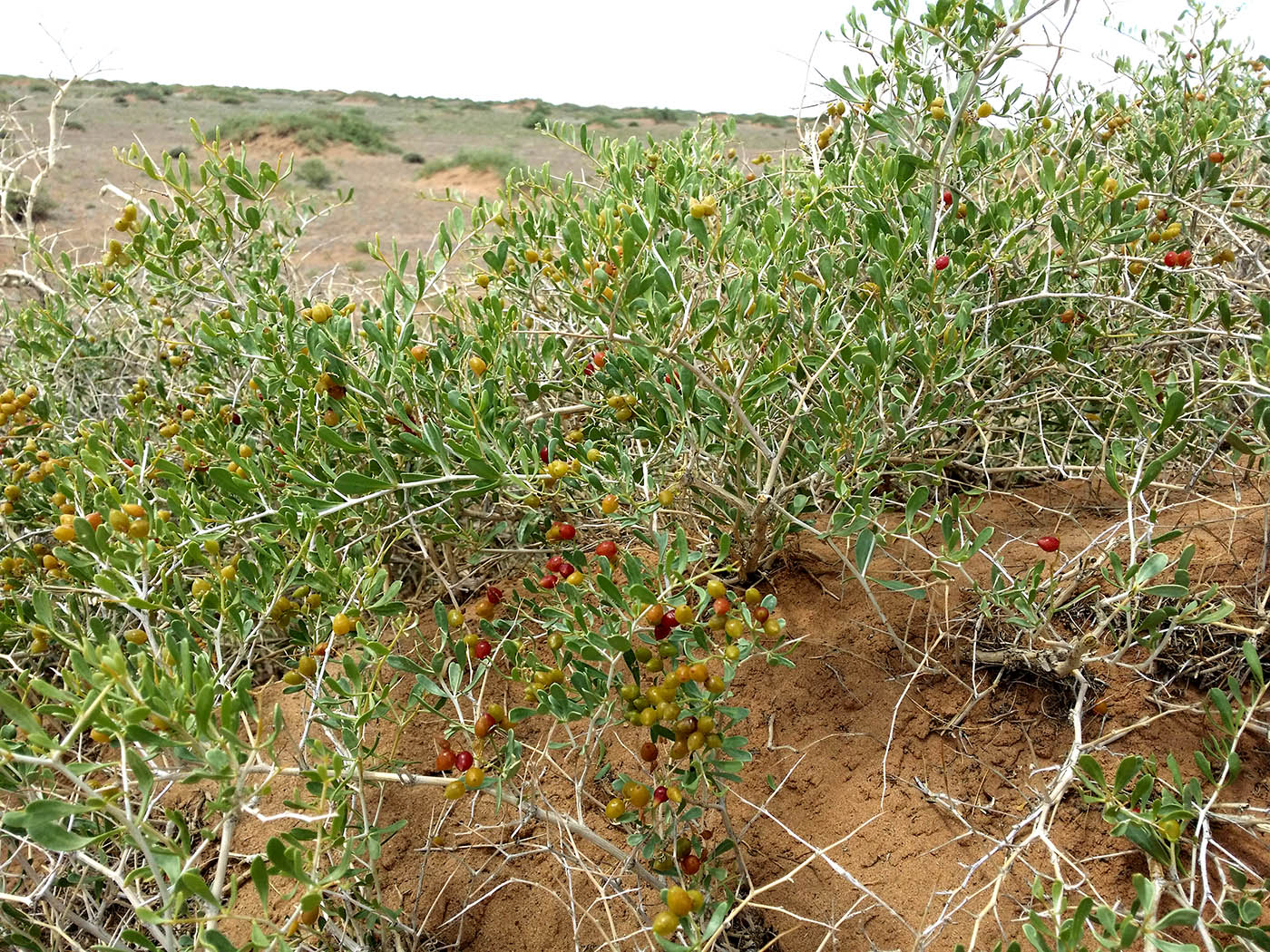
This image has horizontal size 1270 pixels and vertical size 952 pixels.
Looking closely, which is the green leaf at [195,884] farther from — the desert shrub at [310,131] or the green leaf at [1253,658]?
the desert shrub at [310,131]

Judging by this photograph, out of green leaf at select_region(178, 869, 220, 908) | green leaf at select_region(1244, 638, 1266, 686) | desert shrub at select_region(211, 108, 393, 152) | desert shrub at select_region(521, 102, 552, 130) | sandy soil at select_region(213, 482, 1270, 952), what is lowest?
sandy soil at select_region(213, 482, 1270, 952)

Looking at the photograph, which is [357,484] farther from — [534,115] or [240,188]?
[534,115]

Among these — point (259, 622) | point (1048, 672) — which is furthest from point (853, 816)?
point (259, 622)

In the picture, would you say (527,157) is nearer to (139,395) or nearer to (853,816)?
(139,395)

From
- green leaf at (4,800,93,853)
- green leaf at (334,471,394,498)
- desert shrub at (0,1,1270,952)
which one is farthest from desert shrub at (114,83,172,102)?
green leaf at (4,800,93,853)

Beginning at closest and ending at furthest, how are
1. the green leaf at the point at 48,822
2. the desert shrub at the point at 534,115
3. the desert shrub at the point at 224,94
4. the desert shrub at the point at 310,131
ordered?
the green leaf at the point at 48,822, the desert shrub at the point at 310,131, the desert shrub at the point at 534,115, the desert shrub at the point at 224,94

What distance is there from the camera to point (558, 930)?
62.5 inches

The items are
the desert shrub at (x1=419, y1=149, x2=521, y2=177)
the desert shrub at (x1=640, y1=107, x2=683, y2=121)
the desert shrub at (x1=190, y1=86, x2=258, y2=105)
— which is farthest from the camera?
the desert shrub at (x1=640, y1=107, x2=683, y2=121)

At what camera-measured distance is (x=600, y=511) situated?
73.2 inches

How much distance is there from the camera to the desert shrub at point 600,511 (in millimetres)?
1301

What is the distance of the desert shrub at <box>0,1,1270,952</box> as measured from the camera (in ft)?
4.27

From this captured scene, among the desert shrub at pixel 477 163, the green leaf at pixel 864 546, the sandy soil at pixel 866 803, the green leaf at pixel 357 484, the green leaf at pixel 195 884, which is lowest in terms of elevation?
the sandy soil at pixel 866 803

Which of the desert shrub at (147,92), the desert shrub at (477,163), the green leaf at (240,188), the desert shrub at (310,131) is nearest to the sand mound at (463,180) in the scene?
the desert shrub at (477,163)

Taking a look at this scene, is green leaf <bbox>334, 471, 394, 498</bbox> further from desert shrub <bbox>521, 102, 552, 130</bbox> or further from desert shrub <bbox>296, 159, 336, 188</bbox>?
desert shrub <bbox>521, 102, 552, 130</bbox>
